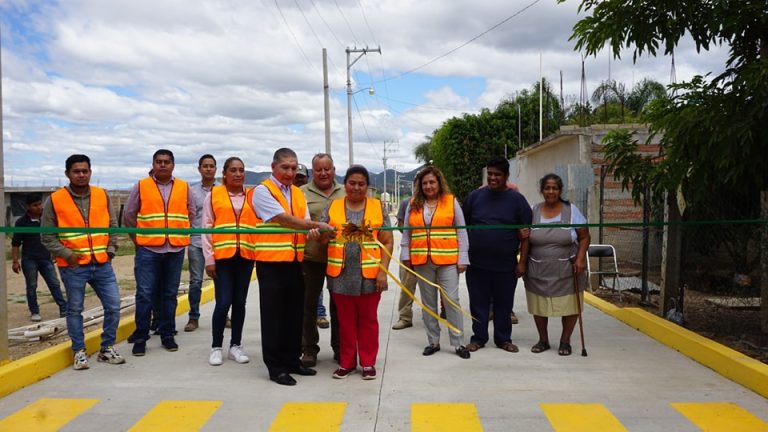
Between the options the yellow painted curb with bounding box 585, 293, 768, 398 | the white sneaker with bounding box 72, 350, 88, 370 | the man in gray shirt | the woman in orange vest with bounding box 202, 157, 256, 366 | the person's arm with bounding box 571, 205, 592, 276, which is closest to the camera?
the yellow painted curb with bounding box 585, 293, 768, 398

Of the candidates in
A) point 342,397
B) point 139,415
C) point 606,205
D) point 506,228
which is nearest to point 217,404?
point 139,415

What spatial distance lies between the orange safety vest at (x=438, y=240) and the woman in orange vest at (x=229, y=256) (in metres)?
1.50

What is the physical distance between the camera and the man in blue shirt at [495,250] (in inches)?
248

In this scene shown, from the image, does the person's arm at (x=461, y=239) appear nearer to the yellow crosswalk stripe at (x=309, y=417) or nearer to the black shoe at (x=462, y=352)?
the black shoe at (x=462, y=352)

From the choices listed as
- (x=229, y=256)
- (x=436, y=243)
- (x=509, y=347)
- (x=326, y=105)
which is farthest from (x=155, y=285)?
(x=326, y=105)

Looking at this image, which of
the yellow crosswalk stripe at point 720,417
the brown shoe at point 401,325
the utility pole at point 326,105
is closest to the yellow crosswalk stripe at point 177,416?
the brown shoe at point 401,325

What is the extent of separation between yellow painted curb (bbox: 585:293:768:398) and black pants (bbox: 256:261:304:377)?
361 cm

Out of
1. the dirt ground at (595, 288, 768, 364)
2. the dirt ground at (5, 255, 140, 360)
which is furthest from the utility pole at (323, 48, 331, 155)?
the dirt ground at (595, 288, 768, 364)

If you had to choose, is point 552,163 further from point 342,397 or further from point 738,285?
point 342,397

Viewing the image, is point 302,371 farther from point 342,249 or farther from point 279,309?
point 342,249

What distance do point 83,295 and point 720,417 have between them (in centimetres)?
519

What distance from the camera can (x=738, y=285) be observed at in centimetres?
891

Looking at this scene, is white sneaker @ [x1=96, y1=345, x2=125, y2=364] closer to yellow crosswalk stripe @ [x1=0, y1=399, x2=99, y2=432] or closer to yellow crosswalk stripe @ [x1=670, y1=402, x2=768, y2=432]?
yellow crosswalk stripe @ [x1=0, y1=399, x2=99, y2=432]

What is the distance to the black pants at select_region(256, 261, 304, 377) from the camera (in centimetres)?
539
